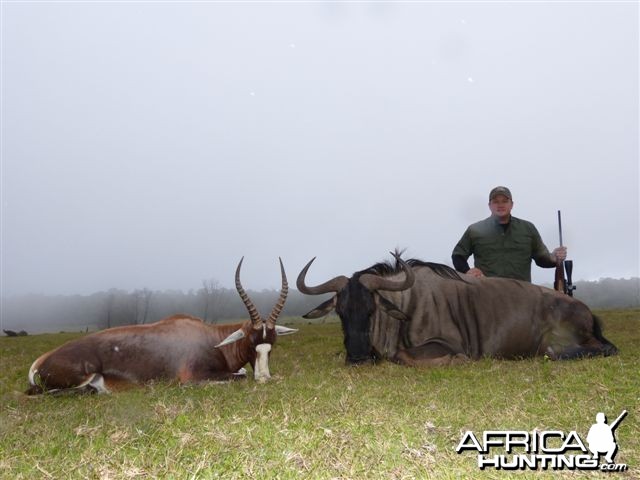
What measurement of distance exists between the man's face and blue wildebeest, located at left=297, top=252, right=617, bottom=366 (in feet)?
4.73

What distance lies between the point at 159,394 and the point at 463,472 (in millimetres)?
4205

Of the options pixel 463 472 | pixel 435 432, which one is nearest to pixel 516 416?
pixel 435 432

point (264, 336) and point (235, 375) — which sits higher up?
point (264, 336)

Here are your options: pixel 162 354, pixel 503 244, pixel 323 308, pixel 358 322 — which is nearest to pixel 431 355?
pixel 358 322

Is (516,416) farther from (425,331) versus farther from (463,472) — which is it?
(425,331)

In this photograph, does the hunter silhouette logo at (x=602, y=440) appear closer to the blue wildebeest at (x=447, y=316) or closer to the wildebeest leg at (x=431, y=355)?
the wildebeest leg at (x=431, y=355)

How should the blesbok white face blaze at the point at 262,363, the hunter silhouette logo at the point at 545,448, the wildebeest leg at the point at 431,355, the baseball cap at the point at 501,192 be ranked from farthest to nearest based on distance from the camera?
the baseball cap at the point at 501,192 → the wildebeest leg at the point at 431,355 → the blesbok white face blaze at the point at 262,363 → the hunter silhouette logo at the point at 545,448

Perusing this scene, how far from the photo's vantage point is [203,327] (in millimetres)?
8188

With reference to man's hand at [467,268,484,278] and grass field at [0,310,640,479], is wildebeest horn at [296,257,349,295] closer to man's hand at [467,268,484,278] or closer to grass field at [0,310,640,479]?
grass field at [0,310,640,479]

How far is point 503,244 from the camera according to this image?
10.3 m

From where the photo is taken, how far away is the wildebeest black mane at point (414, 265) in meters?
9.13

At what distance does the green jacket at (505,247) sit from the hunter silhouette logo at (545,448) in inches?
256

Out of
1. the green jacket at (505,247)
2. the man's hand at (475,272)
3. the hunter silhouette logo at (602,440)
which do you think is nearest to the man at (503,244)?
the green jacket at (505,247)

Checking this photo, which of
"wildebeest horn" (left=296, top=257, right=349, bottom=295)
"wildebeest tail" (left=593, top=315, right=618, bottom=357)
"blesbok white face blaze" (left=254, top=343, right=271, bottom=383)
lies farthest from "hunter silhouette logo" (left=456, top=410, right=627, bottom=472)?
"wildebeest tail" (left=593, top=315, right=618, bottom=357)
